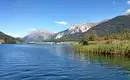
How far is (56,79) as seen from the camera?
2666 cm

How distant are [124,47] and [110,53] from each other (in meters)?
7.44

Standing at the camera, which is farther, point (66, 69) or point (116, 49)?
point (116, 49)

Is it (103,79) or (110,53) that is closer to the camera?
(103,79)

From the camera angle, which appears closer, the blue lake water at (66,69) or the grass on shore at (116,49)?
the blue lake water at (66,69)

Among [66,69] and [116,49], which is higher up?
[116,49]

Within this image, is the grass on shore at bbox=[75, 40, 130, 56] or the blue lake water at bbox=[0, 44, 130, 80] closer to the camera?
the blue lake water at bbox=[0, 44, 130, 80]

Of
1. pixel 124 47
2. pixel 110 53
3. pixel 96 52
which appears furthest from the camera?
pixel 96 52

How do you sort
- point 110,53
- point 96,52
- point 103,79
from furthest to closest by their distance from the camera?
point 96,52 → point 110,53 → point 103,79

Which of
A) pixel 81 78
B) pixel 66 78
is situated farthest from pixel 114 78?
pixel 66 78

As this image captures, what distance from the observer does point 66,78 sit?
2728cm

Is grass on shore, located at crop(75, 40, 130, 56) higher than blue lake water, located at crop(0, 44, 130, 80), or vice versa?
grass on shore, located at crop(75, 40, 130, 56)

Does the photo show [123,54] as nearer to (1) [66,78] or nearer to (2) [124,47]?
(2) [124,47]

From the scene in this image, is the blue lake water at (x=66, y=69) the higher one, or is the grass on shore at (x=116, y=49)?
the grass on shore at (x=116, y=49)

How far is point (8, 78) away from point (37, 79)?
3.99 meters
